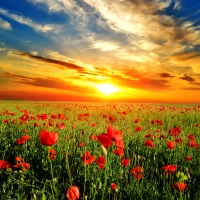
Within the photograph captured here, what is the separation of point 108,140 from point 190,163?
2652 mm

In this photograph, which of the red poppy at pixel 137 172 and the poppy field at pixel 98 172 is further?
the red poppy at pixel 137 172

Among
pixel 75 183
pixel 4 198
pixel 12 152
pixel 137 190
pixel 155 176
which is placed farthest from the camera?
pixel 12 152

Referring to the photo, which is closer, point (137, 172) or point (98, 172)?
point (137, 172)

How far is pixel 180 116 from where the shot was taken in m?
11.2

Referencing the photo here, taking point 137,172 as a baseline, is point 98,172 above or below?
below

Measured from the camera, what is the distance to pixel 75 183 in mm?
3195

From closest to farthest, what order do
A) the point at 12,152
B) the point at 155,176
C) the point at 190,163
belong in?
the point at 155,176 < the point at 190,163 < the point at 12,152

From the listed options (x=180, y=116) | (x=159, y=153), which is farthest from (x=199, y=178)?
(x=180, y=116)

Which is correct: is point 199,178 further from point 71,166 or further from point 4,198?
point 4,198

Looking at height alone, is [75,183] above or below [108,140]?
below

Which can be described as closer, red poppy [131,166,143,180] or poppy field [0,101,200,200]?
poppy field [0,101,200,200]

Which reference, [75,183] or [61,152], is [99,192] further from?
[61,152]

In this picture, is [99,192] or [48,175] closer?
[99,192]

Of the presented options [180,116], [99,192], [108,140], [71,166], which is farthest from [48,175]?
[180,116]
